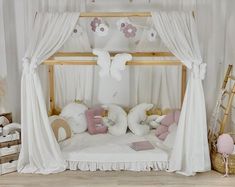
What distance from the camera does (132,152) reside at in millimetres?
3596

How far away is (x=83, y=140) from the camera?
3.94 metres

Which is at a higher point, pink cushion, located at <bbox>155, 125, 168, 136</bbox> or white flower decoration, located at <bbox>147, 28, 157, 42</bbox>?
white flower decoration, located at <bbox>147, 28, 157, 42</bbox>

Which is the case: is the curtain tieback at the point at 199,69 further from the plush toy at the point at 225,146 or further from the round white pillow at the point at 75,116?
the round white pillow at the point at 75,116

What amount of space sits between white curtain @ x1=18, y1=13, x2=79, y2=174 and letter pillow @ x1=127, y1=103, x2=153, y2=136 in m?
0.89

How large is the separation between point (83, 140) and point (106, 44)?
1.06 m

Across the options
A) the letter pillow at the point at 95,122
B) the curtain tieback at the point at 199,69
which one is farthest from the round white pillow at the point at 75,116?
the curtain tieback at the point at 199,69

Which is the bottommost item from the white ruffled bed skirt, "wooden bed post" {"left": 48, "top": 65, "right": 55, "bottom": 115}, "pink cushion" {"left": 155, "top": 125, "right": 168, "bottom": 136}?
the white ruffled bed skirt

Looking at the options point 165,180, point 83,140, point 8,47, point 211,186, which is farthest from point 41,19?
point 211,186

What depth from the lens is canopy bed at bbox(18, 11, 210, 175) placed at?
3.46 m

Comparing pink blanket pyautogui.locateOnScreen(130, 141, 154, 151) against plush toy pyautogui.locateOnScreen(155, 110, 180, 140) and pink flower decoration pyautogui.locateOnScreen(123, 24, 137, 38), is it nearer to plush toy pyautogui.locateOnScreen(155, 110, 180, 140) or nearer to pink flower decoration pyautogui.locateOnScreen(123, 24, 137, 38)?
plush toy pyautogui.locateOnScreen(155, 110, 180, 140)

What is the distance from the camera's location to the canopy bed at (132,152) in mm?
3461

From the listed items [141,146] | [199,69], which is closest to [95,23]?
[199,69]

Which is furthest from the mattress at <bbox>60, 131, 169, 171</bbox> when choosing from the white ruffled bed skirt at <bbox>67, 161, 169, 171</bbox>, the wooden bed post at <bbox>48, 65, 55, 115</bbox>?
the wooden bed post at <bbox>48, 65, 55, 115</bbox>

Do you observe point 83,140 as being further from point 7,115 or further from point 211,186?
point 211,186
